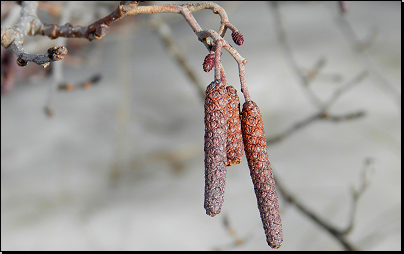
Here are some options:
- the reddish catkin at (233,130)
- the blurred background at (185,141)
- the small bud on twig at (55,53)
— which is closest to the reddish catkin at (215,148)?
the reddish catkin at (233,130)

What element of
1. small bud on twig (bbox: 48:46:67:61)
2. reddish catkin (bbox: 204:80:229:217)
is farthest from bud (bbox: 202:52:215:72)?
small bud on twig (bbox: 48:46:67:61)

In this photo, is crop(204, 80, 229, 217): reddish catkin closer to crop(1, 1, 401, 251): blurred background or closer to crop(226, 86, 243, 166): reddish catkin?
crop(226, 86, 243, 166): reddish catkin

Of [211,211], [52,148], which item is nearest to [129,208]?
[52,148]

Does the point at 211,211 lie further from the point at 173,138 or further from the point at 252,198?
Result: the point at 173,138

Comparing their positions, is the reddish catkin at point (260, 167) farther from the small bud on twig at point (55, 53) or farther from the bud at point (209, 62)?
the small bud on twig at point (55, 53)

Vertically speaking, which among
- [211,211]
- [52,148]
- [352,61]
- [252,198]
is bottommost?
[252,198]

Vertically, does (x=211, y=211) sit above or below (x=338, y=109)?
above

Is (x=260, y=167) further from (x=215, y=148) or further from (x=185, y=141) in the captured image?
(x=185, y=141)

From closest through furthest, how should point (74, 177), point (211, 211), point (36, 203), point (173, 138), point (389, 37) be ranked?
point (211, 211) → point (36, 203) → point (74, 177) → point (173, 138) → point (389, 37)
